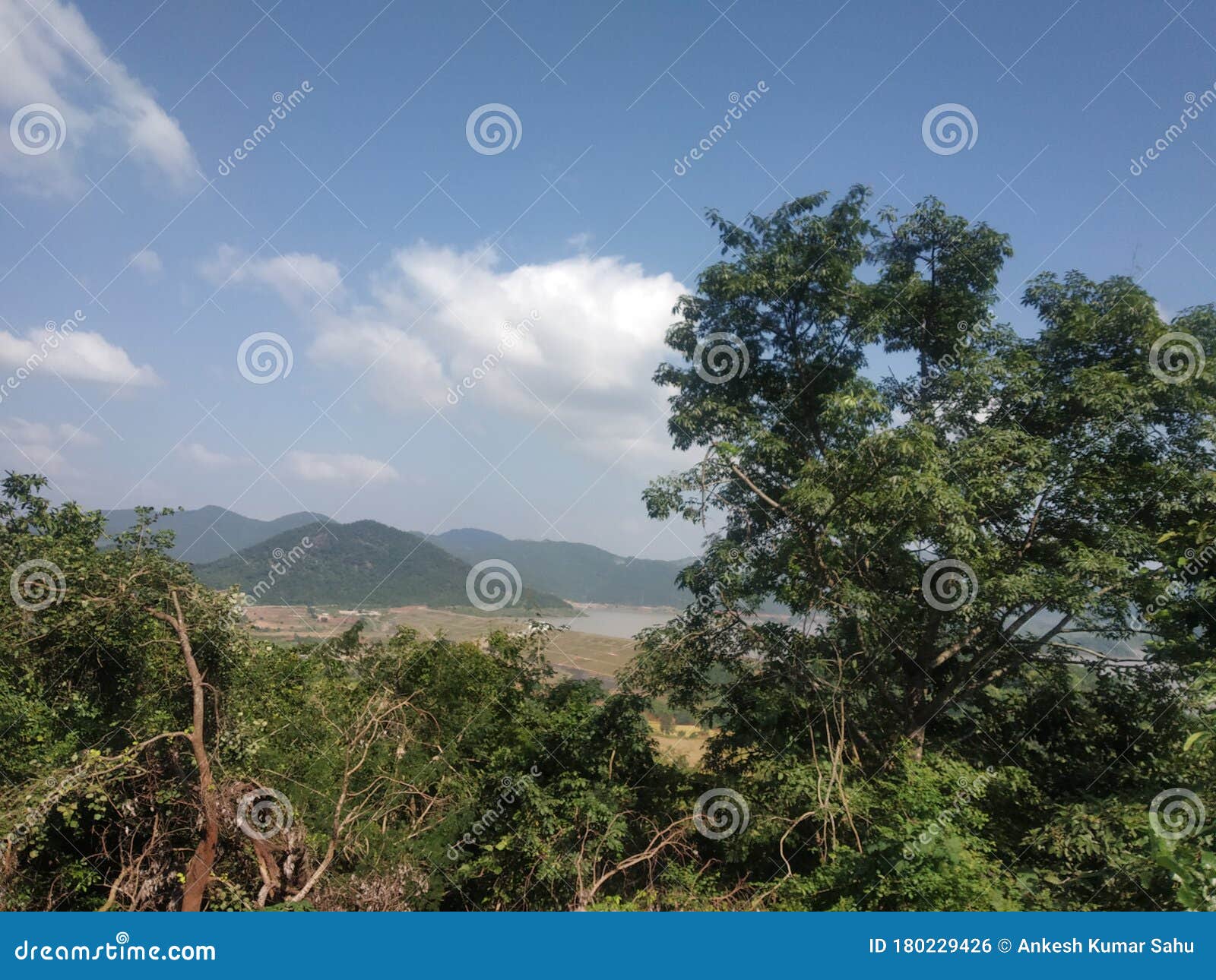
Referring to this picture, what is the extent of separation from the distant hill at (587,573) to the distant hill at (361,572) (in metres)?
3.42

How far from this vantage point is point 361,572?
41.2 m

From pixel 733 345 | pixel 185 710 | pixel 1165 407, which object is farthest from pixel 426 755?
pixel 1165 407

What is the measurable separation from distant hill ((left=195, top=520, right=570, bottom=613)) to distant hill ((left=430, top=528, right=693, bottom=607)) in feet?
11.2

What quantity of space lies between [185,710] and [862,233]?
30.0 feet

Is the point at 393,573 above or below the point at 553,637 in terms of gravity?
above

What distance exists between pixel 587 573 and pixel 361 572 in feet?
69.1

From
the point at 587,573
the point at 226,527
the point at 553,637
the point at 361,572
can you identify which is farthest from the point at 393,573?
the point at 226,527

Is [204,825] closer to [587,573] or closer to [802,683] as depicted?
[802,683]

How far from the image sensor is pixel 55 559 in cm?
→ 509

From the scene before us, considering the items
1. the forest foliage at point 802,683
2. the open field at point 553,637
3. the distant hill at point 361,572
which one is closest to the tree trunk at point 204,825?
the forest foliage at point 802,683

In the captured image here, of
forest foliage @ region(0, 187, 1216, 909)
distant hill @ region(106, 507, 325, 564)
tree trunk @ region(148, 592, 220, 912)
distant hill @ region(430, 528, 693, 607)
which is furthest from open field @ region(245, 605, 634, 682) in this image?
distant hill @ region(106, 507, 325, 564)

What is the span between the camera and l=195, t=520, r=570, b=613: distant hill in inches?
1436

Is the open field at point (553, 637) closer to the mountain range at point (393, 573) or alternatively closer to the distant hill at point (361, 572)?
the mountain range at point (393, 573)

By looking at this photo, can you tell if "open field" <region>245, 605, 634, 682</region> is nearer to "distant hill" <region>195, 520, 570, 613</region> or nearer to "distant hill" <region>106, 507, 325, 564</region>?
"distant hill" <region>195, 520, 570, 613</region>
